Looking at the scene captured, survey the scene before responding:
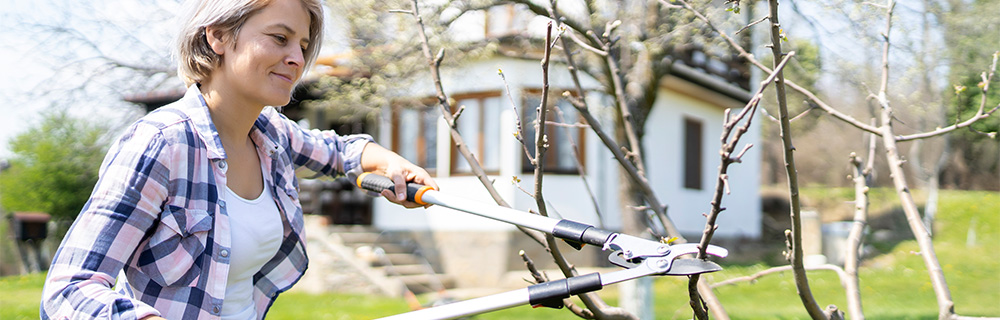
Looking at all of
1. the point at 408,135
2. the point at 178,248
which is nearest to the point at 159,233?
the point at 178,248

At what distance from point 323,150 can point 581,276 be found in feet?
3.70

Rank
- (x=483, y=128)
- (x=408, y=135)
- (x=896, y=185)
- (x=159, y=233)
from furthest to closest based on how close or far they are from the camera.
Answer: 1. (x=408, y=135)
2. (x=483, y=128)
3. (x=896, y=185)
4. (x=159, y=233)

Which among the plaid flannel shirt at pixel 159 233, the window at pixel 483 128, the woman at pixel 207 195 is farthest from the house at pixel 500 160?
the plaid flannel shirt at pixel 159 233

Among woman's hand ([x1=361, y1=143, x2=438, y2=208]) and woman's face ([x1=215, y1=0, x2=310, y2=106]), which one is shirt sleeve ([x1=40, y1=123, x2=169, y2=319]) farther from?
woman's hand ([x1=361, y1=143, x2=438, y2=208])

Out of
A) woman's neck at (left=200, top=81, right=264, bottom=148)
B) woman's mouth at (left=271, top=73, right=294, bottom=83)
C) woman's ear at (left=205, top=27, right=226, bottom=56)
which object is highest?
woman's ear at (left=205, top=27, right=226, bottom=56)

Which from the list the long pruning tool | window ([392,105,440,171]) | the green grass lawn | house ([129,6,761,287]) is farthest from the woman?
window ([392,105,440,171])

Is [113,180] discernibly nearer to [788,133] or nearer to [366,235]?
[788,133]

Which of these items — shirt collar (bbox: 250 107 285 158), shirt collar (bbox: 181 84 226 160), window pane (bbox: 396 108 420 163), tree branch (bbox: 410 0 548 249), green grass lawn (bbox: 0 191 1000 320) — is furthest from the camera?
window pane (bbox: 396 108 420 163)

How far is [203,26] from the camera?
1915 mm

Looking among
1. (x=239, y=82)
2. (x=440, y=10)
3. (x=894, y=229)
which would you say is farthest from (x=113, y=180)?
(x=894, y=229)

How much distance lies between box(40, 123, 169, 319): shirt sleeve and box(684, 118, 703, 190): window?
15153 millimetres

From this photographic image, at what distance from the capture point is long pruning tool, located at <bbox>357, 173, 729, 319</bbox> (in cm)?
158

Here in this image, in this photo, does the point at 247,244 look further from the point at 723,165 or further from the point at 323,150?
the point at 723,165

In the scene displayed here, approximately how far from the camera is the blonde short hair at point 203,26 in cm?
189
